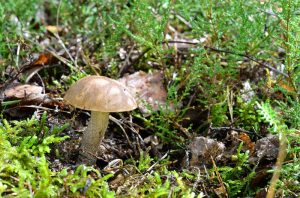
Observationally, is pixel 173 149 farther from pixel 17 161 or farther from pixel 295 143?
pixel 17 161

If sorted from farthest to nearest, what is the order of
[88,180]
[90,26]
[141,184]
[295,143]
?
[90,26]
[295,143]
[141,184]
[88,180]

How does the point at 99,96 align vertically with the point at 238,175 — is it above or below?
above

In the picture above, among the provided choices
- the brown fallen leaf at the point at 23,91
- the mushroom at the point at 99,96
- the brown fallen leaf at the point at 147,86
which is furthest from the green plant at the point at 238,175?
the brown fallen leaf at the point at 23,91

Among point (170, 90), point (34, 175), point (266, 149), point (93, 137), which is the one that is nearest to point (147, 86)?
point (170, 90)

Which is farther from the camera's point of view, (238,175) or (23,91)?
(23,91)


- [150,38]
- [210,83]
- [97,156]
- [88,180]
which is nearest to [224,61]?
[210,83]

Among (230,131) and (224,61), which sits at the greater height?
(224,61)

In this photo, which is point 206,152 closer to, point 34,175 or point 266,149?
point 266,149
